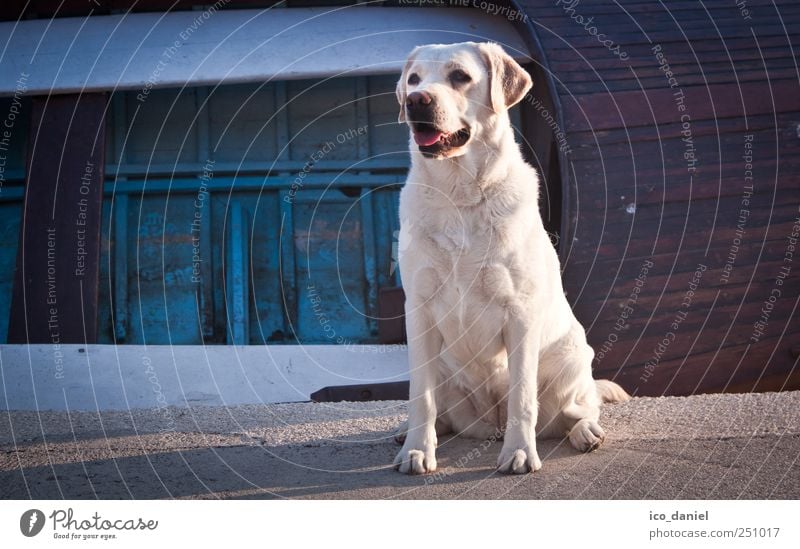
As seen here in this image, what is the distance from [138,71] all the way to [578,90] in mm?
3672

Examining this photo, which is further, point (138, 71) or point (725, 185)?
point (138, 71)

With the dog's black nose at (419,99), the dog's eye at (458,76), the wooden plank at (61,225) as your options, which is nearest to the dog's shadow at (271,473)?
the dog's black nose at (419,99)

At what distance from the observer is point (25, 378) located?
651 centimetres

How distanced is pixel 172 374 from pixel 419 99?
400 centimetres

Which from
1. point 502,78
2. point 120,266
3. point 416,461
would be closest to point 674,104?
point 502,78

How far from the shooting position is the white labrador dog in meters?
3.74

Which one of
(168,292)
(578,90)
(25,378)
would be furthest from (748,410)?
(168,292)

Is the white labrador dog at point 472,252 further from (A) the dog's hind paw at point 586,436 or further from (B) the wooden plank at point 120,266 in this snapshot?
(B) the wooden plank at point 120,266

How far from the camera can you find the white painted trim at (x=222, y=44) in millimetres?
7480

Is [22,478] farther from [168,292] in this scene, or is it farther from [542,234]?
[168,292]

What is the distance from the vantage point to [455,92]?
3.79m

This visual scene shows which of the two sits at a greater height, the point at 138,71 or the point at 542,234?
the point at 138,71

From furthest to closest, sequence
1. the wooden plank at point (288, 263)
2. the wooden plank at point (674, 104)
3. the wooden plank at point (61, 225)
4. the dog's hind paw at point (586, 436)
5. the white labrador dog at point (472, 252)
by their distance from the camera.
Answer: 1. the wooden plank at point (288, 263)
2. the wooden plank at point (61, 225)
3. the wooden plank at point (674, 104)
4. the dog's hind paw at point (586, 436)
5. the white labrador dog at point (472, 252)

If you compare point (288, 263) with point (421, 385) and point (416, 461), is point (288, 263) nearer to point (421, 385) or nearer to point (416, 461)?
point (421, 385)
